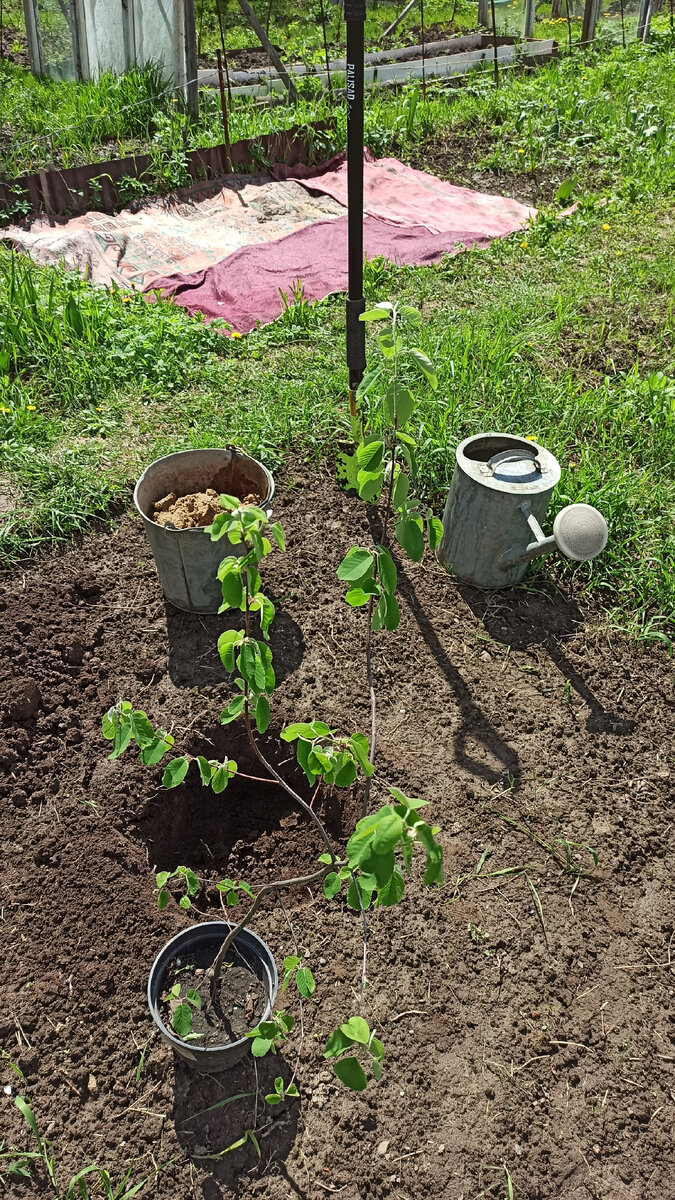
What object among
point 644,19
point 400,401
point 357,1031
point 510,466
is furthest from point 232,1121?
point 644,19

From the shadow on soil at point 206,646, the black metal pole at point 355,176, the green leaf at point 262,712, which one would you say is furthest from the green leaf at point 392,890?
the black metal pole at point 355,176

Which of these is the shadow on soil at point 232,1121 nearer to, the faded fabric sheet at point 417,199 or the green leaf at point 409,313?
the green leaf at point 409,313

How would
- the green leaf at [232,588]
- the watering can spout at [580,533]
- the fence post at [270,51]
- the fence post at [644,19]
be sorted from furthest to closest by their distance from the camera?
1. the fence post at [644,19]
2. the fence post at [270,51]
3. the watering can spout at [580,533]
4. the green leaf at [232,588]

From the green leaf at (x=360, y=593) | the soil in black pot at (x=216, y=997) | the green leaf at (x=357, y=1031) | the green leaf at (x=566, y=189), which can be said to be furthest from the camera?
the green leaf at (x=566, y=189)

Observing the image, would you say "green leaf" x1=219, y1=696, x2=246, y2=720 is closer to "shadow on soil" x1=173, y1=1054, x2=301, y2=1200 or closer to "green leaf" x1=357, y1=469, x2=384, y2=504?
"green leaf" x1=357, y1=469, x2=384, y2=504

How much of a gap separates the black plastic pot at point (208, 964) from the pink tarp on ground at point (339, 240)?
3260 millimetres

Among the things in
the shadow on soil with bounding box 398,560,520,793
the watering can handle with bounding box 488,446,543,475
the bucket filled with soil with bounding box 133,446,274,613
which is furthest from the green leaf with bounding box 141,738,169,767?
the watering can handle with bounding box 488,446,543,475

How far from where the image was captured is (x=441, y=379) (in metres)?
3.71

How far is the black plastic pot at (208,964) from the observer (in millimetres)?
1769

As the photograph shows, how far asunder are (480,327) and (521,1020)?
3.25m

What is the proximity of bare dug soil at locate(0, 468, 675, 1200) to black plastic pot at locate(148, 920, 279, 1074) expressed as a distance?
0.35 feet

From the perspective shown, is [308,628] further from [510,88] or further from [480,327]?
[510,88]

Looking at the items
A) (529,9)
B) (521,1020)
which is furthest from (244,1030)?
(529,9)

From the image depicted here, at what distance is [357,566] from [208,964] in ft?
3.51
